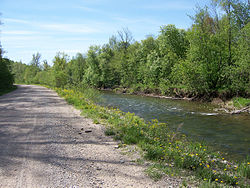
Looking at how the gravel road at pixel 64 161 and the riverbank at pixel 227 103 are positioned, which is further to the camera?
the riverbank at pixel 227 103

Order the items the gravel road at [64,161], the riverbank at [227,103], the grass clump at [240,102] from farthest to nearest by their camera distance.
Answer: the grass clump at [240,102] → the riverbank at [227,103] → the gravel road at [64,161]

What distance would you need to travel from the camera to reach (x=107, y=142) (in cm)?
759

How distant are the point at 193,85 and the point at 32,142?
2225cm

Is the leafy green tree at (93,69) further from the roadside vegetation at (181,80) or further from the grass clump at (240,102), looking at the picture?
the grass clump at (240,102)

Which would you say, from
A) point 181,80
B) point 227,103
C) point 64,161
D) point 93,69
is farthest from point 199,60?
point 93,69

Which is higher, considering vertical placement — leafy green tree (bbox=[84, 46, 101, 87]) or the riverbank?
leafy green tree (bbox=[84, 46, 101, 87])

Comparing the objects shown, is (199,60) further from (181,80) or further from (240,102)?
(240,102)

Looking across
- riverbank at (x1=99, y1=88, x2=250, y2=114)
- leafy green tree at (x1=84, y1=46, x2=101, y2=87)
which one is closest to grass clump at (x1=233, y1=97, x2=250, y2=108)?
riverbank at (x1=99, y1=88, x2=250, y2=114)

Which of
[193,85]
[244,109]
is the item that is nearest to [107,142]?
[244,109]

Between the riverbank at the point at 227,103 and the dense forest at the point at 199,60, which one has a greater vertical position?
the dense forest at the point at 199,60

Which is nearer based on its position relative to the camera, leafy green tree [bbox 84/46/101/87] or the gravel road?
the gravel road

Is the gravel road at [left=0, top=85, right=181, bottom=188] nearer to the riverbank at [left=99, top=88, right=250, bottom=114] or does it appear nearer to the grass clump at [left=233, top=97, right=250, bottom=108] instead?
the riverbank at [left=99, top=88, right=250, bottom=114]

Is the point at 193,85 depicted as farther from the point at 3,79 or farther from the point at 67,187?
the point at 3,79

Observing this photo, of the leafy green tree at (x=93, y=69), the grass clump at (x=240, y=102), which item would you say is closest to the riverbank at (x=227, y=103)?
the grass clump at (x=240, y=102)
